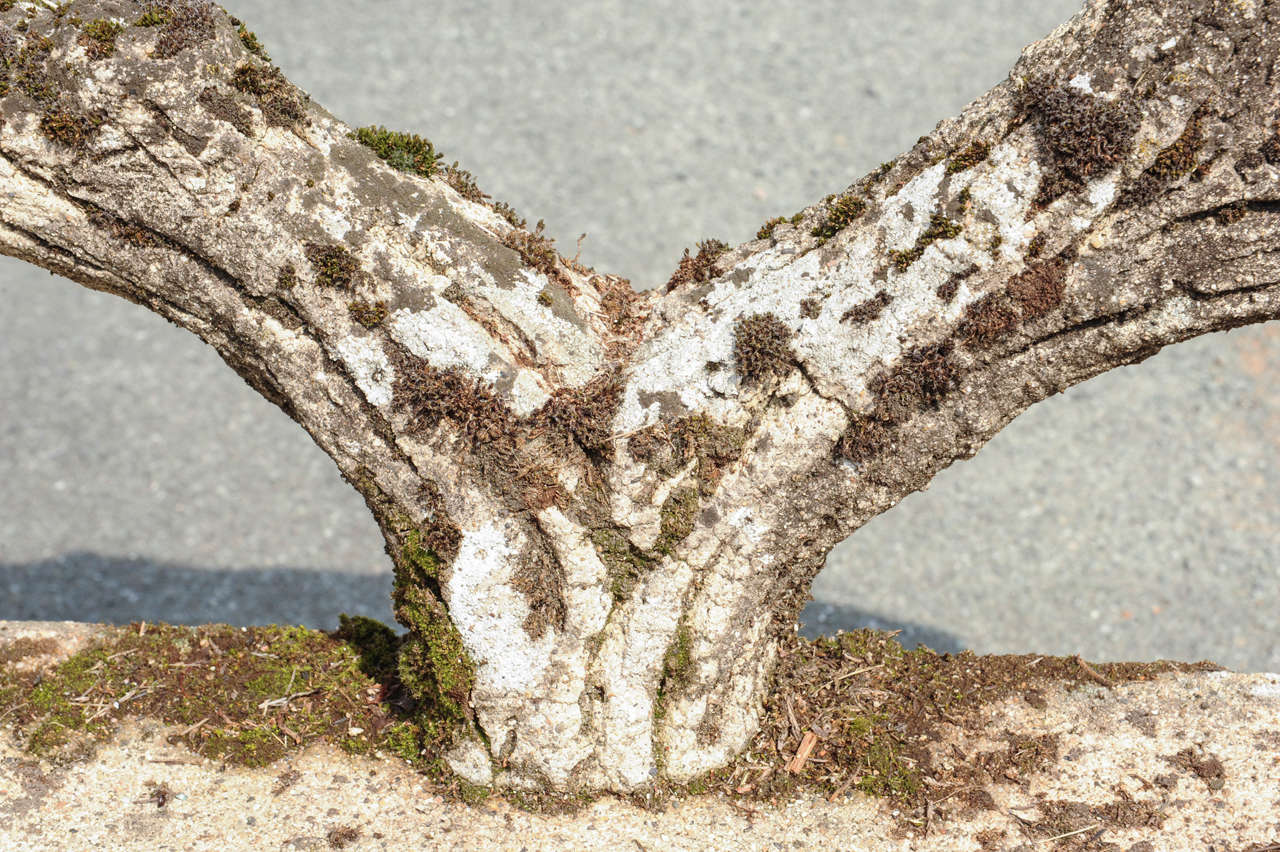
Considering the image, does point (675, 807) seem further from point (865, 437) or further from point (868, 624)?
point (868, 624)

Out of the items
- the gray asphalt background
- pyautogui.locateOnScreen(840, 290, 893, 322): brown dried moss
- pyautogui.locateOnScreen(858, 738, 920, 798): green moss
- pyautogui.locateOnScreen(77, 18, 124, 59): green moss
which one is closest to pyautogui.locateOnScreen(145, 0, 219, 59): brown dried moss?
pyautogui.locateOnScreen(77, 18, 124, 59): green moss

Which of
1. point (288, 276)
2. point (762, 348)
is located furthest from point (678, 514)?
point (288, 276)

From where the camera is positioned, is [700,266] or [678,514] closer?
[678,514]

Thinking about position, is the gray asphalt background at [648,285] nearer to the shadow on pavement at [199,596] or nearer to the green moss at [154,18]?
the shadow on pavement at [199,596]

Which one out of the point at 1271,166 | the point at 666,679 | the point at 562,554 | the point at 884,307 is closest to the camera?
the point at 1271,166

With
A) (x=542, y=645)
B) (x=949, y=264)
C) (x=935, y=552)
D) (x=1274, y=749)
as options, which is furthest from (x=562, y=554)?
(x=935, y=552)

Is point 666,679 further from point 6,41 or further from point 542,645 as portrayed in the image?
point 6,41
